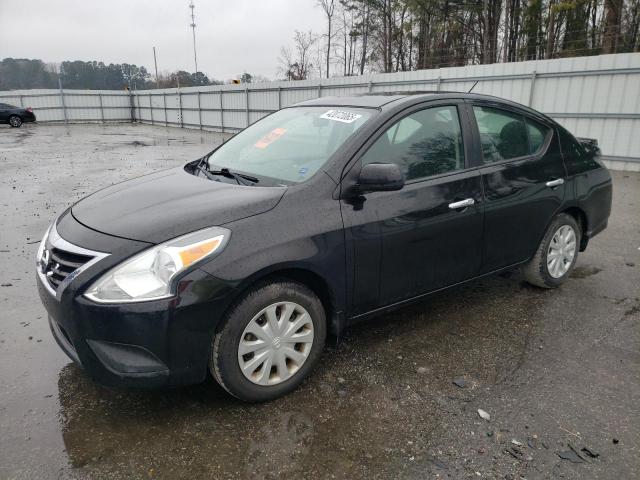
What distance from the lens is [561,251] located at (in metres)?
4.12

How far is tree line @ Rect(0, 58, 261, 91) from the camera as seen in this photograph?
48.6 metres

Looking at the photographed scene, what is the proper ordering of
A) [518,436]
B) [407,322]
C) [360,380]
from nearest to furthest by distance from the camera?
1. [518,436]
2. [360,380]
3. [407,322]

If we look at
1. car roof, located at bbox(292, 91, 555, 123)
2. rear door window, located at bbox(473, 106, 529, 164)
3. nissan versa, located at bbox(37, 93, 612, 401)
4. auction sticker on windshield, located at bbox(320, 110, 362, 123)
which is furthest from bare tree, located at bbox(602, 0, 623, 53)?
auction sticker on windshield, located at bbox(320, 110, 362, 123)

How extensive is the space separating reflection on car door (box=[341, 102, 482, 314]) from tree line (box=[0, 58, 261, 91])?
36.7m

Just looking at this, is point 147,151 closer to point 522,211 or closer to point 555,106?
point 555,106

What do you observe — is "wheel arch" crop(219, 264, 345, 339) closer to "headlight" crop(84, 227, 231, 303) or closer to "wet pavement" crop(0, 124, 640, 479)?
"headlight" crop(84, 227, 231, 303)

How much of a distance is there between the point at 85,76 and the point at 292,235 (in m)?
70.0

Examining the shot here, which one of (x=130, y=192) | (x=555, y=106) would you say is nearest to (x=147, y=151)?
(x=555, y=106)

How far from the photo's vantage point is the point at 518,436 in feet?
7.70

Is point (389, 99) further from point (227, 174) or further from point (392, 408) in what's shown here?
point (392, 408)

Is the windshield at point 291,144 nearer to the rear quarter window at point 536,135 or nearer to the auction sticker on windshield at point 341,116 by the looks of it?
the auction sticker on windshield at point 341,116

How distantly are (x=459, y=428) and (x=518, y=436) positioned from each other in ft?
0.92

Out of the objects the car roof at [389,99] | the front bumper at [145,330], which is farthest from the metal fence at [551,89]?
the front bumper at [145,330]

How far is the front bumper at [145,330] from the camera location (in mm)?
2146
